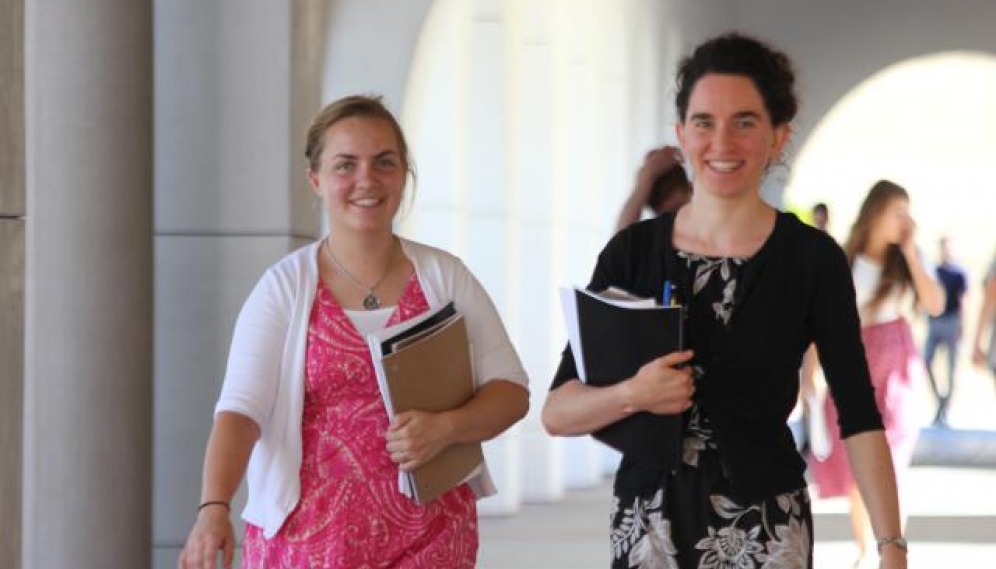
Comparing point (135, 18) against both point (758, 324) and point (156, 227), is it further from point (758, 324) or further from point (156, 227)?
point (758, 324)

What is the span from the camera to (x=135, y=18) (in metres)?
5.50

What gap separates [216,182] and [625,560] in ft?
10.2

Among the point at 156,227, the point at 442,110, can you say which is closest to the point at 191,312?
the point at 156,227

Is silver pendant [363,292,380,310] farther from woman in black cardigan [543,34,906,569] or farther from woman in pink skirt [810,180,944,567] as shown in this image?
woman in pink skirt [810,180,944,567]

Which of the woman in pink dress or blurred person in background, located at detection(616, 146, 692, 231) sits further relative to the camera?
blurred person in background, located at detection(616, 146, 692, 231)

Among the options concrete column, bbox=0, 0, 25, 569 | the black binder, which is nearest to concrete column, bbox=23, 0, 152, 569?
concrete column, bbox=0, 0, 25, 569

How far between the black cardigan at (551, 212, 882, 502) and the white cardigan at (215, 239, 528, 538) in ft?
1.44

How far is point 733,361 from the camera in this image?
298 centimetres

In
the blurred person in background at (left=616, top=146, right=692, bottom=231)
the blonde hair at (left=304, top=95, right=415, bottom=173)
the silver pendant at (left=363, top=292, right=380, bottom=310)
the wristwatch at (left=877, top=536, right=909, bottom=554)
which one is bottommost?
the wristwatch at (left=877, top=536, right=909, bottom=554)

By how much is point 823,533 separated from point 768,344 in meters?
8.09

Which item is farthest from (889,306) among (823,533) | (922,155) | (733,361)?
(922,155)

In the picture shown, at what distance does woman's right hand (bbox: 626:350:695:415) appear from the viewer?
2873 mm

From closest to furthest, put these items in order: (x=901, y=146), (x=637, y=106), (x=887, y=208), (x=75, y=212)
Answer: (x=75, y=212)
(x=887, y=208)
(x=637, y=106)
(x=901, y=146)

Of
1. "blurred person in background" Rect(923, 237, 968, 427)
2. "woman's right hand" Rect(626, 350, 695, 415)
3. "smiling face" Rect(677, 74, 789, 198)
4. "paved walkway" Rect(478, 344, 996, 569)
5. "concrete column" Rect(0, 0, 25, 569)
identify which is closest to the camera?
"woman's right hand" Rect(626, 350, 695, 415)
